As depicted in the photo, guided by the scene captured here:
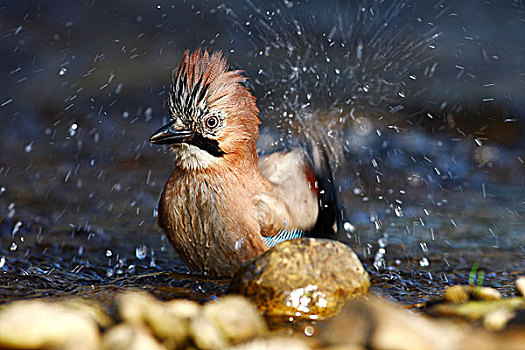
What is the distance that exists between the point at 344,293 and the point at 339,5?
25.8 feet

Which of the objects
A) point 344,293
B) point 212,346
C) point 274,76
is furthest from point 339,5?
point 212,346

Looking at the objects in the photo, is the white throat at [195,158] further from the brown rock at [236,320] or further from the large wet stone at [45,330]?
the large wet stone at [45,330]

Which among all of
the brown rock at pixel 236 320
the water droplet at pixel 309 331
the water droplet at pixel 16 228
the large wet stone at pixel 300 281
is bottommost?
the water droplet at pixel 16 228

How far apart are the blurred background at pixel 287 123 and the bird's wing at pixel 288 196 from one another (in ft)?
1.78

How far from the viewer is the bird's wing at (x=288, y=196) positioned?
13.3 ft

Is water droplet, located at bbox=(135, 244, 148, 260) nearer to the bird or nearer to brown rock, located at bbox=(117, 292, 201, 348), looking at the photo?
the bird

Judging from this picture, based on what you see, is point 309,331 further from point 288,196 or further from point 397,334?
point 288,196

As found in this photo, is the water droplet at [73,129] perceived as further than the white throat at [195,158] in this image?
Yes

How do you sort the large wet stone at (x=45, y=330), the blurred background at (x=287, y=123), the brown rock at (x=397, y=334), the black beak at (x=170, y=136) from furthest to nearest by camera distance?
the blurred background at (x=287, y=123) → the black beak at (x=170, y=136) → the large wet stone at (x=45, y=330) → the brown rock at (x=397, y=334)

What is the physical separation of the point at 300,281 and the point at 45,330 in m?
1.12

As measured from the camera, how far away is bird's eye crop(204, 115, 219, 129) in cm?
397

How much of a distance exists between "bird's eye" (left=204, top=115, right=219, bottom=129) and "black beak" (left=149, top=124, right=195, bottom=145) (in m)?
0.10

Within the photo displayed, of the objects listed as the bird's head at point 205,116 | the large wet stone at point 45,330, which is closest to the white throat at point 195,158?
the bird's head at point 205,116

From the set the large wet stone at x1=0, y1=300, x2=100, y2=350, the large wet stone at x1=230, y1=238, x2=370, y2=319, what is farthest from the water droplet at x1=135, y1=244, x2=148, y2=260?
the large wet stone at x1=0, y1=300, x2=100, y2=350
